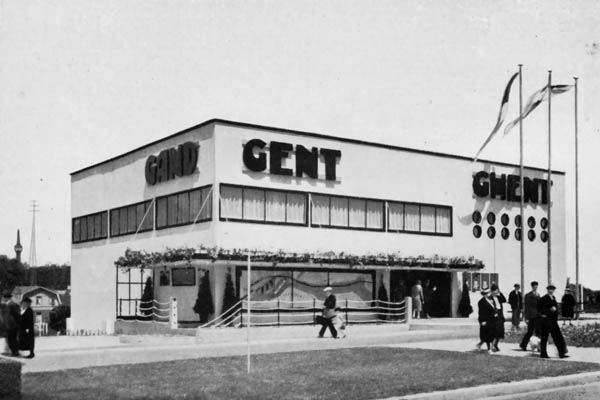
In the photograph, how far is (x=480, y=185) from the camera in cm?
4025

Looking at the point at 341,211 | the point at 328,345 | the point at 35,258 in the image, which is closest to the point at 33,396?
the point at 328,345

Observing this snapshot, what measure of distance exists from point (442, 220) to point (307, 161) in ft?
28.7

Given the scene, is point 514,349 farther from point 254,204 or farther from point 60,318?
point 60,318

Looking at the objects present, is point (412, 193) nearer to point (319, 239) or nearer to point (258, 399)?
point (319, 239)

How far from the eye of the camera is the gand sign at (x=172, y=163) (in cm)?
3198

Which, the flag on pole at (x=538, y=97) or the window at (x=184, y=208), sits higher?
the flag on pole at (x=538, y=97)

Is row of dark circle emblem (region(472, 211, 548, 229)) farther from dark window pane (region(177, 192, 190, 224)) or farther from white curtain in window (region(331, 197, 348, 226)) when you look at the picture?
dark window pane (region(177, 192, 190, 224))

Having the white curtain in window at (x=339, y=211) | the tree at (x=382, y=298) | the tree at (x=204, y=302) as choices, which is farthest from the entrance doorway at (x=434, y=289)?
the tree at (x=204, y=302)

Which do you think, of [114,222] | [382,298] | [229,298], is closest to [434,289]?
[382,298]

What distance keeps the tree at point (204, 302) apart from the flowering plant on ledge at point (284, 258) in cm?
146

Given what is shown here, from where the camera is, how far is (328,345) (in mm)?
24469

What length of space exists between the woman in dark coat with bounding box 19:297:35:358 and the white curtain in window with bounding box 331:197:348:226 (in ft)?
53.3

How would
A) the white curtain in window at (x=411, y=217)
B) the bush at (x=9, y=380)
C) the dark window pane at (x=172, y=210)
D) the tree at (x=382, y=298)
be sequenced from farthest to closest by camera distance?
the white curtain in window at (x=411, y=217) → the tree at (x=382, y=298) → the dark window pane at (x=172, y=210) → the bush at (x=9, y=380)

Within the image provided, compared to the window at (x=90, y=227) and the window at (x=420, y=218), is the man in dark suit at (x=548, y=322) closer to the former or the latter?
the window at (x=420, y=218)
